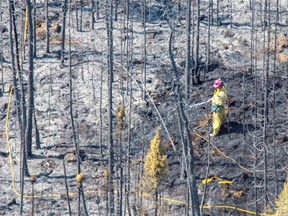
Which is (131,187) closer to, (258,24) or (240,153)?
(240,153)

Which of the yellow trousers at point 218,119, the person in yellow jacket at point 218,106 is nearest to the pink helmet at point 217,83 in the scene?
the person in yellow jacket at point 218,106

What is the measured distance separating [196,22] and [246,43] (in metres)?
1.78

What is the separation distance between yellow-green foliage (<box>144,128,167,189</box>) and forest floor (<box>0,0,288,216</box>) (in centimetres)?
112

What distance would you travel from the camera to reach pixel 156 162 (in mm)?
36938

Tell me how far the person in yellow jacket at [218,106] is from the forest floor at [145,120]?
39 cm

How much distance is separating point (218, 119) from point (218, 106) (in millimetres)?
578

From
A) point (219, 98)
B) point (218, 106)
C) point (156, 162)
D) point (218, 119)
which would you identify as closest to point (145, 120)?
point (218, 119)

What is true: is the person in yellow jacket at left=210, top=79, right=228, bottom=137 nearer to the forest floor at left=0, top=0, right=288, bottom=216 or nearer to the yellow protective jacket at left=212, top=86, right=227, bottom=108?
the yellow protective jacket at left=212, top=86, right=227, bottom=108

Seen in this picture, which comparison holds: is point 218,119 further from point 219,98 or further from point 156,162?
point 156,162

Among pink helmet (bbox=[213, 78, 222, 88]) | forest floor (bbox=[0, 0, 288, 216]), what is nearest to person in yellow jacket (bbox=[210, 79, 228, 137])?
pink helmet (bbox=[213, 78, 222, 88])

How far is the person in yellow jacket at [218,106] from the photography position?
40.9 meters

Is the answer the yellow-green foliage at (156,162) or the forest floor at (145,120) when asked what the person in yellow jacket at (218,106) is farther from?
the yellow-green foliage at (156,162)

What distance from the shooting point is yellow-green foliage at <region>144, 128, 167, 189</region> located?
3681 cm

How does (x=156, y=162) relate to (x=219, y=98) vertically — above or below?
below
